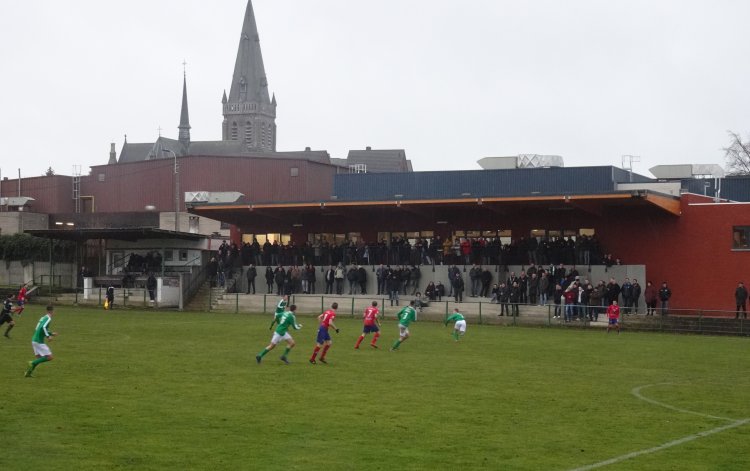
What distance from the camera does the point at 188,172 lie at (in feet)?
297

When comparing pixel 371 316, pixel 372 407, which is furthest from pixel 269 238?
pixel 372 407

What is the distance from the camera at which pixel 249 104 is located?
18638 cm

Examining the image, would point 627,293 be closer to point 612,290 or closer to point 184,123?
point 612,290

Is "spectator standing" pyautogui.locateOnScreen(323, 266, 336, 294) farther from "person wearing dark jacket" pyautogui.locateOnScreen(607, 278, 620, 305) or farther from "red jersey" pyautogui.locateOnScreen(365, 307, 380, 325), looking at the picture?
"red jersey" pyautogui.locateOnScreen(365, 307, 380, 325)

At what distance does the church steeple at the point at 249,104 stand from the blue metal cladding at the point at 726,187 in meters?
126

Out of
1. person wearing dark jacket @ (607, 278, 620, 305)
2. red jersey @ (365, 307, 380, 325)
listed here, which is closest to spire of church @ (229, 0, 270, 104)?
person wearing dark jacket @ (607, 278, 620, 305)

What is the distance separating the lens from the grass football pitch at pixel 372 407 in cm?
1555

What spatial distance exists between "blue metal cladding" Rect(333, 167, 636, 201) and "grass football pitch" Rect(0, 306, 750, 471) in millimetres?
25062

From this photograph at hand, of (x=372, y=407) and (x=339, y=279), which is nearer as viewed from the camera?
(x=372, y=407)

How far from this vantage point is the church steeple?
18538cm

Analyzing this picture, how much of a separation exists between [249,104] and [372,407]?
170136 mm

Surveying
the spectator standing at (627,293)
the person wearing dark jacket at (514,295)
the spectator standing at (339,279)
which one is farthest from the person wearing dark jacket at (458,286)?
Result: the spectator standing at (627,293)

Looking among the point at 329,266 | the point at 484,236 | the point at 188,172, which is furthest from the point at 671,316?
the point at 188,172

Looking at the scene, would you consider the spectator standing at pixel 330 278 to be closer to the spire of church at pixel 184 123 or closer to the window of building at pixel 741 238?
the window of building at pixel 741 238
